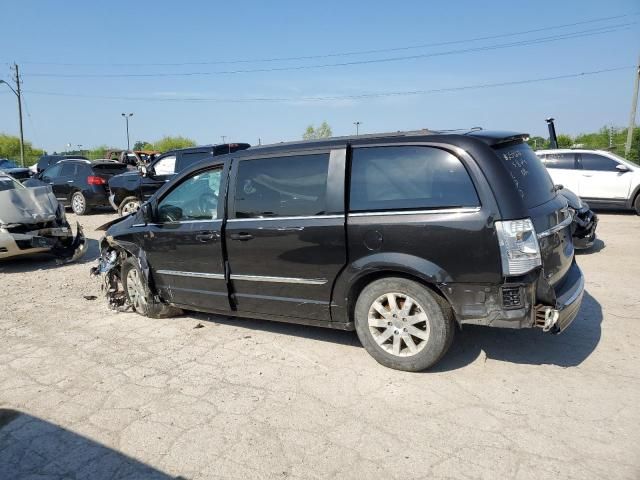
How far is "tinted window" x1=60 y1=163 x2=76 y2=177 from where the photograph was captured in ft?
50.7

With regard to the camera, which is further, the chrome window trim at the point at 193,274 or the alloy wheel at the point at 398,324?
the chrome window trim at the point at 193,274

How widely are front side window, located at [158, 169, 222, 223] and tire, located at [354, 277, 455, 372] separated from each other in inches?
68.6

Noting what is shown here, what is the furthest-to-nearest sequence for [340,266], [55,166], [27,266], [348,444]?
[55,166], [27,266], [340,266], [348,444]

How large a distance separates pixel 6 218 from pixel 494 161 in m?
7.70

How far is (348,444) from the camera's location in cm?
301

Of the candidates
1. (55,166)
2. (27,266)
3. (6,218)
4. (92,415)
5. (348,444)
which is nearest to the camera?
(348,444)

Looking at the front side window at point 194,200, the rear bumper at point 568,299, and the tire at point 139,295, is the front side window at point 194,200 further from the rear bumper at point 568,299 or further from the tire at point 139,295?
the rear bumper at point 568,299

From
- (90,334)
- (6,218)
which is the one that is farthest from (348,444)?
(6,218)

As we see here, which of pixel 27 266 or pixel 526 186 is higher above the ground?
pixel 526 186

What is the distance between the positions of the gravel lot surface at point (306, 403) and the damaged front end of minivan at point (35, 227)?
3.22 meters

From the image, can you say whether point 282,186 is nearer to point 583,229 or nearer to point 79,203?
point 583,229

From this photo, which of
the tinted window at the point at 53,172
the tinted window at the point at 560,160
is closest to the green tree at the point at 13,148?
the tinted window at the point at 53,172

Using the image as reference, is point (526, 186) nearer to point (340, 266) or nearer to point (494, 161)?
point (494, 161)

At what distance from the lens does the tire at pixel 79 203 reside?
15.1 m
